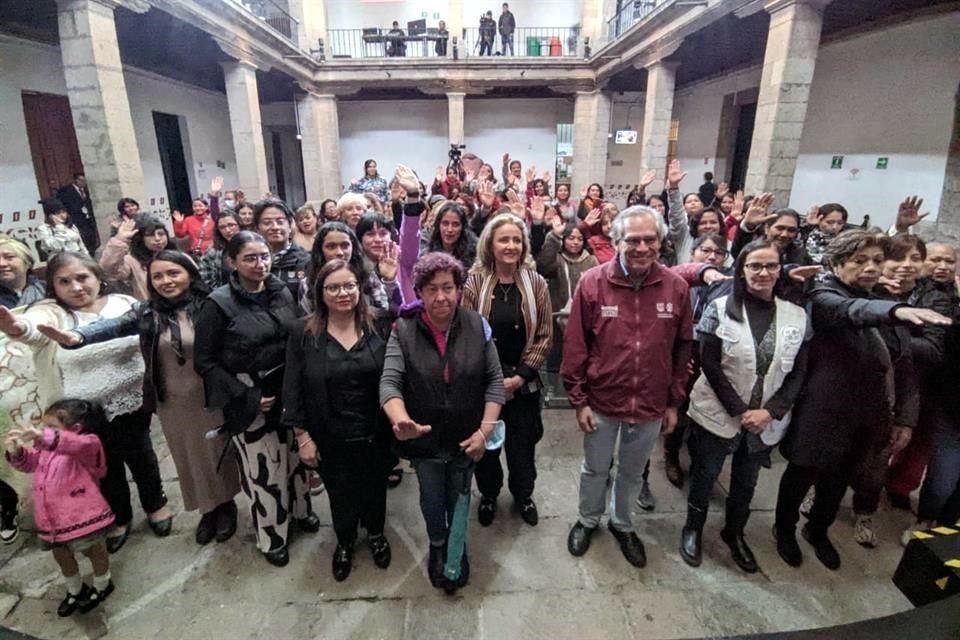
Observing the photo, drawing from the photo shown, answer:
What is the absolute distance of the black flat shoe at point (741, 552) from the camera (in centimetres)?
244

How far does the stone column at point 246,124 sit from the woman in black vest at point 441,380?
31.4ft

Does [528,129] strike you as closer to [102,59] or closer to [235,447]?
[102,59]

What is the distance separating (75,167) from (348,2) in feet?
39.1

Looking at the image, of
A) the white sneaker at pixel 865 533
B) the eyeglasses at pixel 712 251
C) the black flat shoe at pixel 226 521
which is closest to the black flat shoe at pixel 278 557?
the black flat shoe at pixel 226 521

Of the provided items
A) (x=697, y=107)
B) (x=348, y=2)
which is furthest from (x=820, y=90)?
(x=348, y=2)

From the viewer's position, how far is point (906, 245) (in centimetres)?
224

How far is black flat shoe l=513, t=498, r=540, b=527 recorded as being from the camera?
2795 millimetres

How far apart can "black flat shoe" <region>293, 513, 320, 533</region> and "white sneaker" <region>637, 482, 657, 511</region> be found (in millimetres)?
1979

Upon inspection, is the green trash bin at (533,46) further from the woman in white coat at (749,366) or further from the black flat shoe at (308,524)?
Result: the black flat shoe at (308,524)

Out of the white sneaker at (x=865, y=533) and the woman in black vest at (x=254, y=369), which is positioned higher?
the woman in black vest at (x=254, y=369)

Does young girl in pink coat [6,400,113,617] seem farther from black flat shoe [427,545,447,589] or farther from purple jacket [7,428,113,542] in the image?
black flat shoe [427,545,447,589]

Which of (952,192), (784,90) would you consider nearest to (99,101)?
(784,90)

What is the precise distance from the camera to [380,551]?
8.16 feet

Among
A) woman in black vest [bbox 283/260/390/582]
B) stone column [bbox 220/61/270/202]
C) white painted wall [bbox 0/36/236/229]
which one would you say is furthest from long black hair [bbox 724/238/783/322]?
stone column [bbox 220/61/270/202]
